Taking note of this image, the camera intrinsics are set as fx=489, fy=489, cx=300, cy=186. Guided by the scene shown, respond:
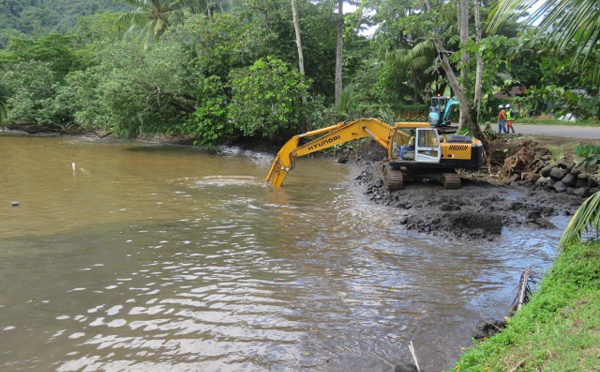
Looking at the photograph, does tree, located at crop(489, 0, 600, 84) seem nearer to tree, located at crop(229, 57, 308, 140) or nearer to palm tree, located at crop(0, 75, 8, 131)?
tree, located at crop(229, 57, 308, 140)

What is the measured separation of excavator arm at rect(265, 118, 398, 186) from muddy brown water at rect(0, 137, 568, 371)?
152 centimetres

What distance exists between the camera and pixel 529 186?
14266 mm

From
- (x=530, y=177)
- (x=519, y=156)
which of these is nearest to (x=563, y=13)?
(x=530, y=177)

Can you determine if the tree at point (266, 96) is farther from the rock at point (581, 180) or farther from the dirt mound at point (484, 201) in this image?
the rock at point (581, 180)

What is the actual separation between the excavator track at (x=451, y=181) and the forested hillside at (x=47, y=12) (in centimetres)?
6001

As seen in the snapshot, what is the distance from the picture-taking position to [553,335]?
411cm

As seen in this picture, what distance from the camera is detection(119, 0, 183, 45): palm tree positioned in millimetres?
34719

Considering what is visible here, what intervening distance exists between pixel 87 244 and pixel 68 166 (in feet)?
39.5

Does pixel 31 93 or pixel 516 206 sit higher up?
pixel 31 93

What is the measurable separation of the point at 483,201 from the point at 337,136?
4.37 m

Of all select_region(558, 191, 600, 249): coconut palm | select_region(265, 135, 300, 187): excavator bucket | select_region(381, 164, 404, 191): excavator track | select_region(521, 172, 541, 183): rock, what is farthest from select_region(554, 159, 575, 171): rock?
select_region(558, 191, 600, 249): coconut palm

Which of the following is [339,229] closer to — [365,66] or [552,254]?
[552,254]

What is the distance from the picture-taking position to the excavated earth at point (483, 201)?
9852 millimetres

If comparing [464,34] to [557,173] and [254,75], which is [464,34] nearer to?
[557,173]
